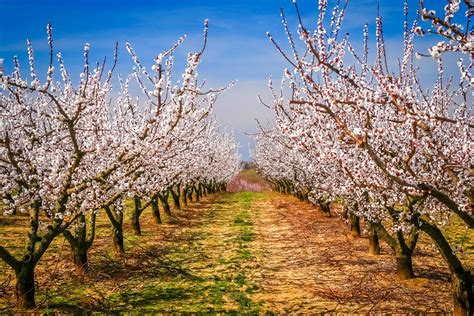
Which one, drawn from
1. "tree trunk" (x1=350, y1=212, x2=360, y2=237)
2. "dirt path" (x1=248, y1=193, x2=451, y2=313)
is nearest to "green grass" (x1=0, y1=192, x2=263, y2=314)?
"dirt path" (x1=248, y1=193, x2=451, y2=313)

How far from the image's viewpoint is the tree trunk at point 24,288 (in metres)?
7.43

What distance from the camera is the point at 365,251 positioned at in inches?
521

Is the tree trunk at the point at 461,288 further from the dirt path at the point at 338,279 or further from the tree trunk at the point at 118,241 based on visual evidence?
the tree trunk at the point at 118,241

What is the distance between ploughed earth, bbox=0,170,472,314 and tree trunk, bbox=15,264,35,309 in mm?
222

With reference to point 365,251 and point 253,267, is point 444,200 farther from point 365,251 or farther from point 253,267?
point 365,251

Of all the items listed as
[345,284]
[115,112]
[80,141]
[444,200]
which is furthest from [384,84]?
→ [115,112]

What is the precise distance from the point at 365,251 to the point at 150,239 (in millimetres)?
7959

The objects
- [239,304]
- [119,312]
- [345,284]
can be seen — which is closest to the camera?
[119,312]

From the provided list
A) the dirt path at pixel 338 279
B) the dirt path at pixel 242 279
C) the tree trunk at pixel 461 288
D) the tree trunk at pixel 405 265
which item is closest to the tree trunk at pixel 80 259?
the dirt path at pixel 242 279

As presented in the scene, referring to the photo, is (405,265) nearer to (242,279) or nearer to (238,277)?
(242,279)

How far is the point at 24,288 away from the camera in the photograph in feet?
24.5

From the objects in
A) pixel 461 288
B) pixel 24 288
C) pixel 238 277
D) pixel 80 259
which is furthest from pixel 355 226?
pixel 24 288

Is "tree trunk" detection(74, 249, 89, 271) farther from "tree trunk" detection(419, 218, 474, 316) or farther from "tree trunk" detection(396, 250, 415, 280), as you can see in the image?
"tree trunk" detection(419, 218, 474, 316)

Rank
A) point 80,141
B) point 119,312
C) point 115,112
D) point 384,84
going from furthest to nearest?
point 115,112
point 80,141
point 119,312
point 384,84
